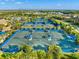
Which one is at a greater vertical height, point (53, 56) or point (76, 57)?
point (53, 56)

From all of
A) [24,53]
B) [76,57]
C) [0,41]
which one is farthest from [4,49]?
[76,57]

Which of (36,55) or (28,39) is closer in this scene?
(36,55)

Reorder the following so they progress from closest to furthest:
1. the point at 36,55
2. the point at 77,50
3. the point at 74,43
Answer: the point at 36,55, the point at 77,50, the point at 74,43

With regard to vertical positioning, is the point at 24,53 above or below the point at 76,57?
above

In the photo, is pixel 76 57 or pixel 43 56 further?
pixel 76 57

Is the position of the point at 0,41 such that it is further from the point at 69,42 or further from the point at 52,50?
the point at 52,50

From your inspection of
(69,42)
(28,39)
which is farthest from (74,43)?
(28,39)

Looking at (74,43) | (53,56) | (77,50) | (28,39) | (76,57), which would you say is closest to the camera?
(53,56)

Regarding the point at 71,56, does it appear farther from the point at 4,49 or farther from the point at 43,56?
the point at 4,49

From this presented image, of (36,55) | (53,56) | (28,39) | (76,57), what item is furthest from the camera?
(28,39)
